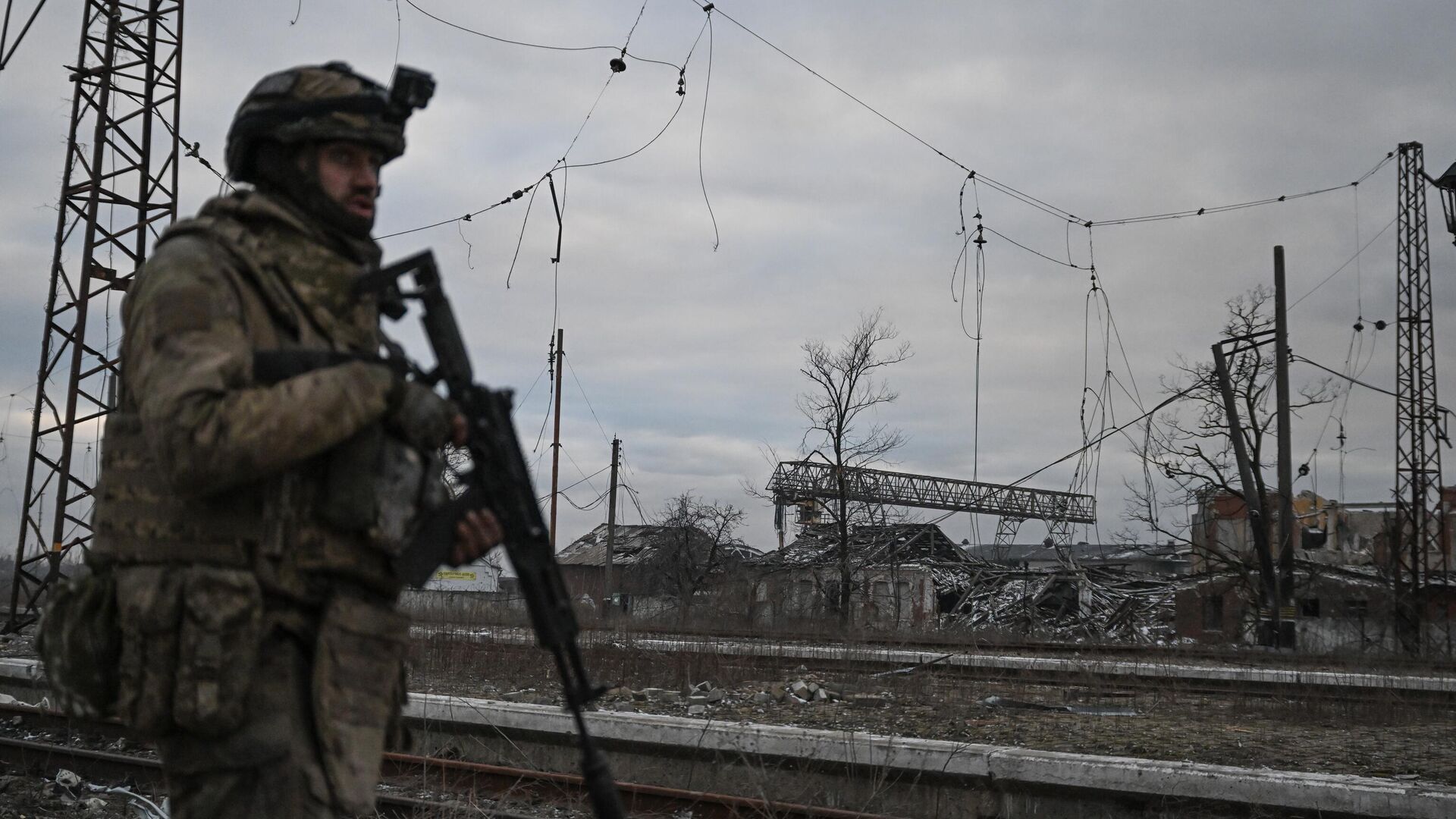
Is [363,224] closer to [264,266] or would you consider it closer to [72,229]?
[264,266]

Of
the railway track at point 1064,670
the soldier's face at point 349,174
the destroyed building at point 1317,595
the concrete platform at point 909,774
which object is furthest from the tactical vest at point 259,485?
the destroyed building at point 1317,595

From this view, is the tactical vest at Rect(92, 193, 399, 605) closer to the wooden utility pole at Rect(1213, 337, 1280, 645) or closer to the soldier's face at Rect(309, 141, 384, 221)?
the soldier's face at Rect(309, 141, 384, 221)

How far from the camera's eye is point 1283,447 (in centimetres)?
2220

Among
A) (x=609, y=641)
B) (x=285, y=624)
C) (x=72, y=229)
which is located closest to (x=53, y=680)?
(x=285, y=624)

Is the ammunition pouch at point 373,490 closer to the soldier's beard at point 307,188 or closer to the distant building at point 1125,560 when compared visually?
the soldier's beard at point 307,188

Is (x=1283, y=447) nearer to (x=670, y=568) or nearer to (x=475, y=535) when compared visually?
(x=475, y=535)

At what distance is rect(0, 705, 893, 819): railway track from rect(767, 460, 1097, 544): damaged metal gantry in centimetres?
1358

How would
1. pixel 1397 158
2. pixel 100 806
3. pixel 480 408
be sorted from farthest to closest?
pixel 1397 158 < pixel 100 806 < pixel 480 408

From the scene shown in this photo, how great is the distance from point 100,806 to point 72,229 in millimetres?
17239

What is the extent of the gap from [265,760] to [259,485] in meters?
0.48

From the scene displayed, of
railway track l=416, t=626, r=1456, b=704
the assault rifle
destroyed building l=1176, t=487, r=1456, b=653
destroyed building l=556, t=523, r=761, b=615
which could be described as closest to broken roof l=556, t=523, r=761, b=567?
destroyed building l=556, t=523, r=761, b=615

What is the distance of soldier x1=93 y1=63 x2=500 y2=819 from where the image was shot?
200 cm

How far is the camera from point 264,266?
7.25 feet

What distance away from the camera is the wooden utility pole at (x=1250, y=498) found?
2161 cm
